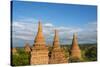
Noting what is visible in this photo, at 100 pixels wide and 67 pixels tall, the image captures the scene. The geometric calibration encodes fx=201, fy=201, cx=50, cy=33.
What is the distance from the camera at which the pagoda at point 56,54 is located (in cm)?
301

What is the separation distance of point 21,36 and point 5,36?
22 centimetres

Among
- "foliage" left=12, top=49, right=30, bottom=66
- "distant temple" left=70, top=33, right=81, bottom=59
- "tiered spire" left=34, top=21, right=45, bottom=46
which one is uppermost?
"tiered spire" left=34, top=21, right=45, bottom=46

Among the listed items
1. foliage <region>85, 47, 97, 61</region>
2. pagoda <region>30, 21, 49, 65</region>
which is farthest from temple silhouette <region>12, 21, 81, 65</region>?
foliage <region>85, 47, 97, 61</region>

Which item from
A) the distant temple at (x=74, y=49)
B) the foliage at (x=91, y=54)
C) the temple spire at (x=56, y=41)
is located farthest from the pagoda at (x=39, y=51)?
the foliage at (x=91, y=54)

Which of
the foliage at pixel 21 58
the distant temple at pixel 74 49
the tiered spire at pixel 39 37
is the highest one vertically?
the tiered spire at pixel 39 37

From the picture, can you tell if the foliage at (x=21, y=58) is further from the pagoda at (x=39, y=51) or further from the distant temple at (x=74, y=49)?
the distant temple at (x=74, y=49)

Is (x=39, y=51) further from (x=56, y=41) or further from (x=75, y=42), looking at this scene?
(x=75, y=42)

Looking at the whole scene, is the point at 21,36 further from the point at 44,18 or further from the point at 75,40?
the point at 75,40

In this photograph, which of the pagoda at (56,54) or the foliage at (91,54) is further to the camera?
the foliage at (91,54)

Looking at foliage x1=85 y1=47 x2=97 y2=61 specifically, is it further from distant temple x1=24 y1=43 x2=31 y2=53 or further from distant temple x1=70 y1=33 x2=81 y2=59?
distant temple x1=24 y1=43 x2=31 y2=53

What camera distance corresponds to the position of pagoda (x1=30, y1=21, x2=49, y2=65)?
2932mm

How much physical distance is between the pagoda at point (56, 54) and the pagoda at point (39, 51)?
92 millimetres

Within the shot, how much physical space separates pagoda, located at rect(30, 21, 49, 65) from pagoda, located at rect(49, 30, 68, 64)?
0.30ft

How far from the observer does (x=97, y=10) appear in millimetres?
3256
